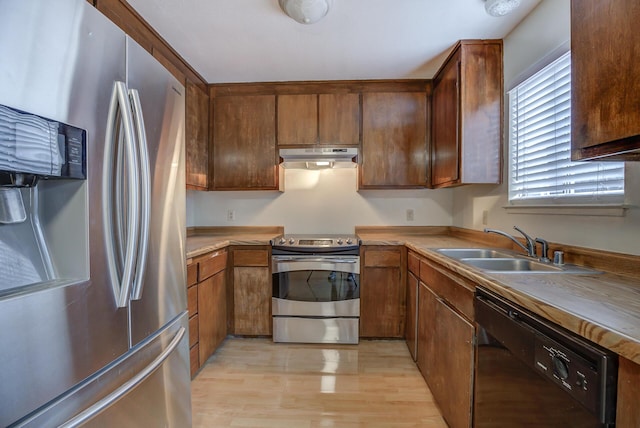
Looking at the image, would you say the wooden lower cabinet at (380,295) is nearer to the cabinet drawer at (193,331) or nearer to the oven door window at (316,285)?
the oven door window at (316,285)

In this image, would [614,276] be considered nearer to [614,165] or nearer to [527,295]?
[614,165]

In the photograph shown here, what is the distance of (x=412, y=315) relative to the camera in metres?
2.09

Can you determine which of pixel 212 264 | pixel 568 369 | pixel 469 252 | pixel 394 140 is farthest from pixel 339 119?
pixel 568 369

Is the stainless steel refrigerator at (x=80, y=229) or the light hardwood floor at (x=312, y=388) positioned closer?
the stainless steel refrigerator at (x=80, y=229)

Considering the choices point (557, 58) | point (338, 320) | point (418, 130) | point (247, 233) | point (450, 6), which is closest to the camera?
point (557, 58)

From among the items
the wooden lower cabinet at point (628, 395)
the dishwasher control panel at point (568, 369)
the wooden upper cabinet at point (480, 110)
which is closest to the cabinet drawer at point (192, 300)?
the dishwasher control panel at point (568, 369)

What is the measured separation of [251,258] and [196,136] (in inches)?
45.2

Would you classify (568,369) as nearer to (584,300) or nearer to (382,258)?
(584,300)

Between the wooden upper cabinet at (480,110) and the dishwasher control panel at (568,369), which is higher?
the wooden upper cabinet at (480,110)

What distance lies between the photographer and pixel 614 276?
1071 millimetres

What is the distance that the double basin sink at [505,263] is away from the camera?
1.21 m

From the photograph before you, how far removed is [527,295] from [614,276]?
57 centimetres

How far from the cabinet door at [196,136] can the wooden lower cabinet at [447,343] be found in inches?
76.3

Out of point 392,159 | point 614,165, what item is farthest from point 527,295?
point 392,159
